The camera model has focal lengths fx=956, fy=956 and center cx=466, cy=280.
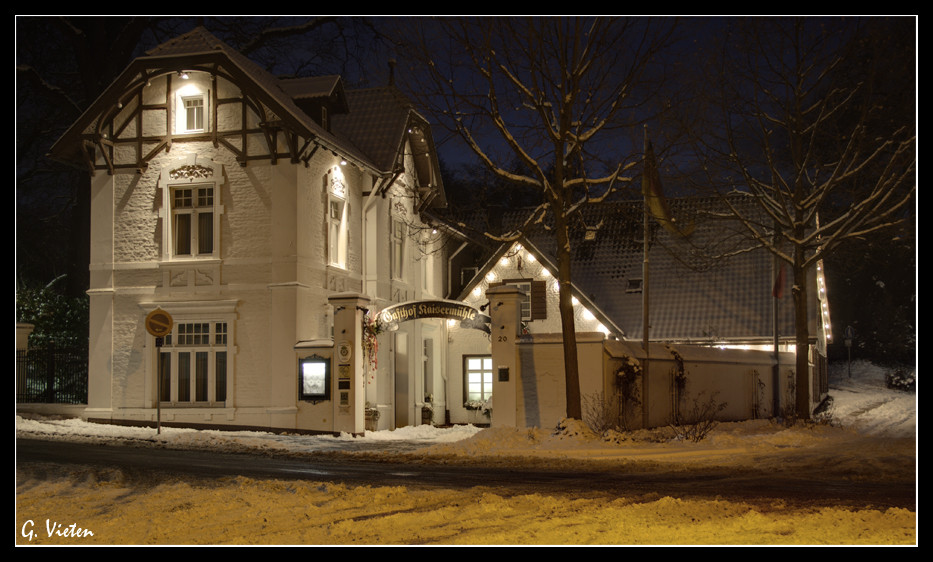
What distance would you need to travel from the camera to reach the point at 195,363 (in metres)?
23.9

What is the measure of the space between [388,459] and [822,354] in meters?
26.4

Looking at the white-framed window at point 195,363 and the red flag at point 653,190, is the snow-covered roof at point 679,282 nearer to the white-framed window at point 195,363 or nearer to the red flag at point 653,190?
the red flag at point 653,190

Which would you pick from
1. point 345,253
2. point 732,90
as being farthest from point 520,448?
point 732,90

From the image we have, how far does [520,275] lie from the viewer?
32.8 meters

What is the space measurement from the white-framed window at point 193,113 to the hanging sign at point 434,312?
6662mm

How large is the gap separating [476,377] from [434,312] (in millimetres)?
7920

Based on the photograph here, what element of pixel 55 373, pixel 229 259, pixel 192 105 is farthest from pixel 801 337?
pixel 55 373

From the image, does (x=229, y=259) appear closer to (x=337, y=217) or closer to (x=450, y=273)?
(x=337, y=217)

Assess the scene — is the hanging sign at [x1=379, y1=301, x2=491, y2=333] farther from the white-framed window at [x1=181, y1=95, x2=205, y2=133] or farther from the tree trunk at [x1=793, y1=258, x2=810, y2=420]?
the tree trunk at [x1=793, y1=258, x2=810, y2=420]

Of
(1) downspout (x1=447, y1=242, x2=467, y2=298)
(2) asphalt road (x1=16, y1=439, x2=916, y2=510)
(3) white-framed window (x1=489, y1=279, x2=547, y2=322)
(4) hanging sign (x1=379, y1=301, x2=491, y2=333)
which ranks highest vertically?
(1) downspout (x1=447, y1=242, x2=467, y2=298)

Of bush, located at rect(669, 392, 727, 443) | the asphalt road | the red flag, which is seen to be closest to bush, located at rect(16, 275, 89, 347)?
the asphalt road

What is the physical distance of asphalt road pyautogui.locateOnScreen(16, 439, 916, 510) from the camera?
11938 mm

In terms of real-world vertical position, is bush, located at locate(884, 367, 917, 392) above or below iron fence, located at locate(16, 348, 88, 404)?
below

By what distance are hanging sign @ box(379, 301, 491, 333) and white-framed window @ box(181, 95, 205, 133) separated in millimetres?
6662
